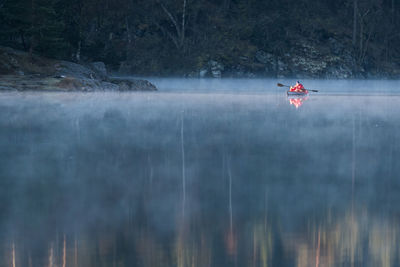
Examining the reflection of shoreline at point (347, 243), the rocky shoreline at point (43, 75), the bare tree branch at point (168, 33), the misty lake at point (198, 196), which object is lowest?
the reflection of shoreline at point (347, 243)

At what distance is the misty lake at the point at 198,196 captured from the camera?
7.65 m

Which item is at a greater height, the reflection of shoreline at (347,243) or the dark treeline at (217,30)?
the dark treeline at (217,30)

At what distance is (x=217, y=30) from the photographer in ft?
273

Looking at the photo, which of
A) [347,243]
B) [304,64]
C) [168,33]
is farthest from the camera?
[304,64]

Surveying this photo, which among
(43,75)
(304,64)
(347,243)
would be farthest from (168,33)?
(347,243)

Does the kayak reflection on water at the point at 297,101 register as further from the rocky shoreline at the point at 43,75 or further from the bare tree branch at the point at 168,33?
the bare tree branch at the point at 168,33

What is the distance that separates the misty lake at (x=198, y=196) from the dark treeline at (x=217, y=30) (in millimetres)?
43638

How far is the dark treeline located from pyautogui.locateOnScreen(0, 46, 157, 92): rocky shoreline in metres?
6.75

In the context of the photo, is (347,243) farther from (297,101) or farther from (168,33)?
(168,33)

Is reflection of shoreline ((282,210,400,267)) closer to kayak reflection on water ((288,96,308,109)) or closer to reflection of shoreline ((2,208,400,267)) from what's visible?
reflection of shoreline ((2,208,400,267))

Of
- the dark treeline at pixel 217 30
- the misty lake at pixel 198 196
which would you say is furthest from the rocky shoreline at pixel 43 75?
the misty lake at pixel 198 196

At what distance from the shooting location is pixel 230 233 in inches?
332

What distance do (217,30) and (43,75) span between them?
3720 centimetres

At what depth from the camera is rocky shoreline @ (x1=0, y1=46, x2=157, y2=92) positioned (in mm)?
48906
